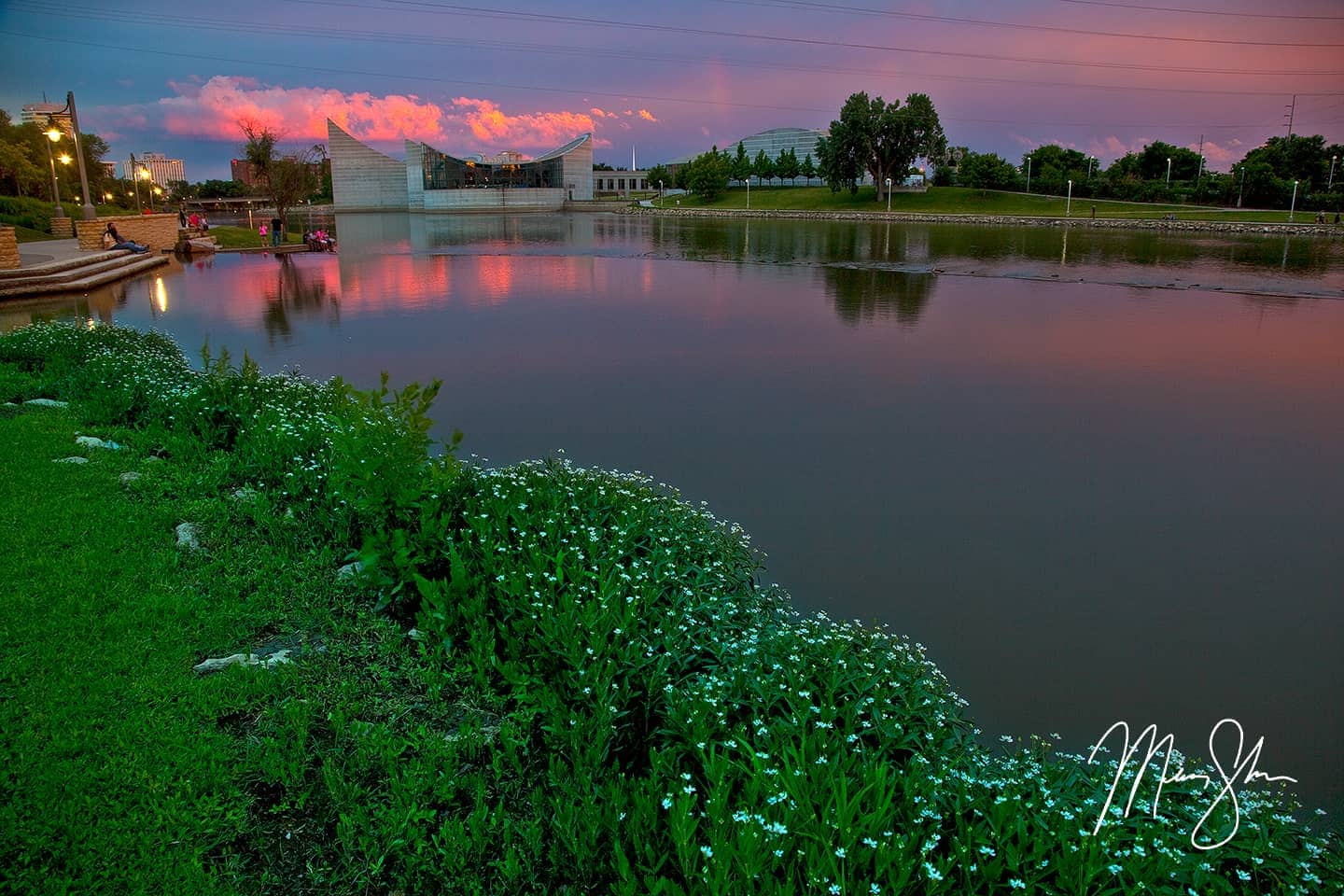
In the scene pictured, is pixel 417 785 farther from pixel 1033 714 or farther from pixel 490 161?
pixel 490 161

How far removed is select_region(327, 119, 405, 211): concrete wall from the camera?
10675cm

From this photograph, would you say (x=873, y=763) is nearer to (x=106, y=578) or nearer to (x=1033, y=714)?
(x=1033, y=714)

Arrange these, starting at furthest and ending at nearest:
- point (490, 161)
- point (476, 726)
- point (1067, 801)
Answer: point (490, 161)
point (476, 726)
point (1067, 801)

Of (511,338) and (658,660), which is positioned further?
(511,338)

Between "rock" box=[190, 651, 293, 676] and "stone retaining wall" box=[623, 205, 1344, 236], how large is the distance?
49823 millimetres

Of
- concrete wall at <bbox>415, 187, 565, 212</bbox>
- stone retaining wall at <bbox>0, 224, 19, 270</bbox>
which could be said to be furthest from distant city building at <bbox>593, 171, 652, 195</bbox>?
stone retaining wall at <bbox>0, 224, 19, 270</bbox>

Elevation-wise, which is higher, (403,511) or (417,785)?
(403,511)

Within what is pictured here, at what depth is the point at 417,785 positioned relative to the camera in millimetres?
2869

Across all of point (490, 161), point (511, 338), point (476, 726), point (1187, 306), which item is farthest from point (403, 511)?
point (490, 161)

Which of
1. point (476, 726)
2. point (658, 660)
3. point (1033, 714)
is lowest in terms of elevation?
point (1033, 714)

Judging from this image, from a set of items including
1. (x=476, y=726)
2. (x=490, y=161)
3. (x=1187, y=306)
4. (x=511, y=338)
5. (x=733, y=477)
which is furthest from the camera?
(x=490, y=161)

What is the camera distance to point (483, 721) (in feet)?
11.1

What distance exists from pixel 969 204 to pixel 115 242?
184ft

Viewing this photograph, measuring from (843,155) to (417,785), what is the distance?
7739 centimetres
